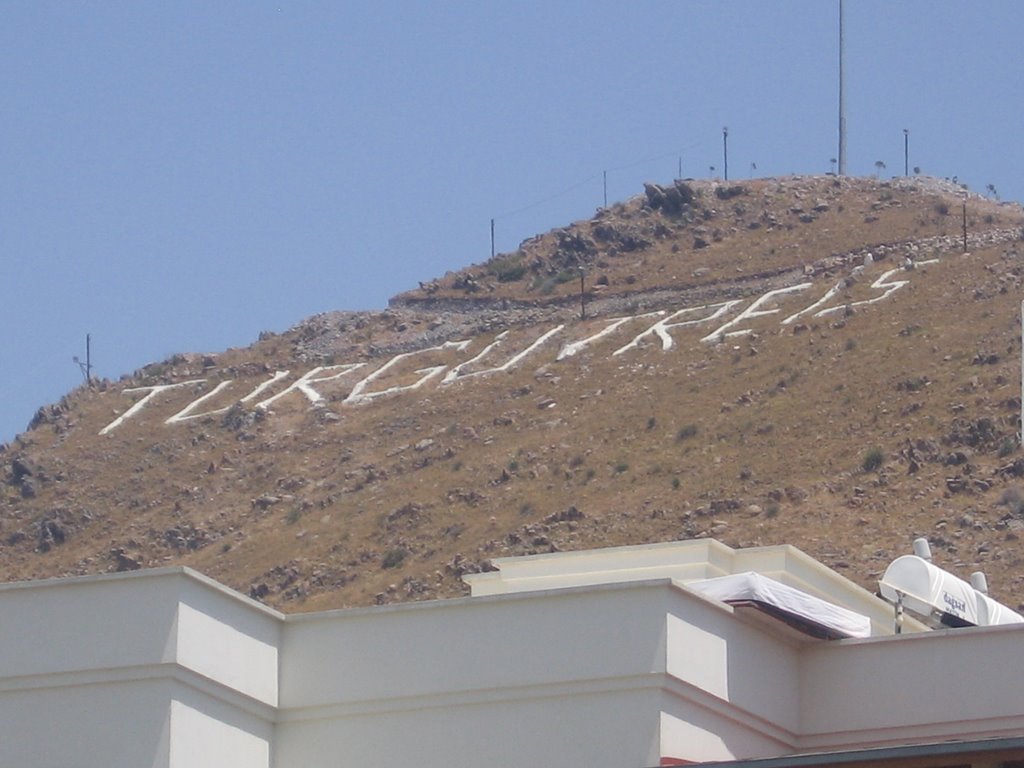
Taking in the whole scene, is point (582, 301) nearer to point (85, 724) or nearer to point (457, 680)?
point (457, 680)

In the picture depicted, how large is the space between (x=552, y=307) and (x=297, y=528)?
2543 centimetres

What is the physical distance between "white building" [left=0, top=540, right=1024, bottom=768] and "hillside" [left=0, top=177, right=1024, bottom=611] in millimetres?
27772

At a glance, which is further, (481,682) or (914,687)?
(914,687)

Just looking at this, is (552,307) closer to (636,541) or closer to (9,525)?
(9,525)

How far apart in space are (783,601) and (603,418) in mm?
49214

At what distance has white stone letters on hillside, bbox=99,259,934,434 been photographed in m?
79.8

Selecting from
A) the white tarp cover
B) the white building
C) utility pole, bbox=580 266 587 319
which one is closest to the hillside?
utility pole, bbox=580 266 587 319

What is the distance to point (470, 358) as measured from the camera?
85000mm

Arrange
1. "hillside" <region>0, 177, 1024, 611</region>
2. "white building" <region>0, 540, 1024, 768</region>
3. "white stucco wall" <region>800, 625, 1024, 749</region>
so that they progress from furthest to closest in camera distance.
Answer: "hillside" <region>0, 177, 1024, 611</region>
"white stucco wall" <region>800, 625, 1024, 749</region>
"white building" <region>0, 540, 1024, 768</region>

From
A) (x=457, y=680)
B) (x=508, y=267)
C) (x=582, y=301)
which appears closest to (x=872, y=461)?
(x=582, y=301)

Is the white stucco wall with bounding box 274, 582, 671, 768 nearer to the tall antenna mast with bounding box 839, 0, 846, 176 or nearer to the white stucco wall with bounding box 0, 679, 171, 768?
the white stucco wall with bounding box 0, 679, 171, 768

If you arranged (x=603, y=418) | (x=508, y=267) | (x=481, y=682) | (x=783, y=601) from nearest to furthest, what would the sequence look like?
(x=481, y=682) → (x=783, y=601) → (x=603, y=418) → (x=508, y=267)

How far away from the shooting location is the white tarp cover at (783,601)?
72.6 ft

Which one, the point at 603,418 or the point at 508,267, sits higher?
the point at 508,267
